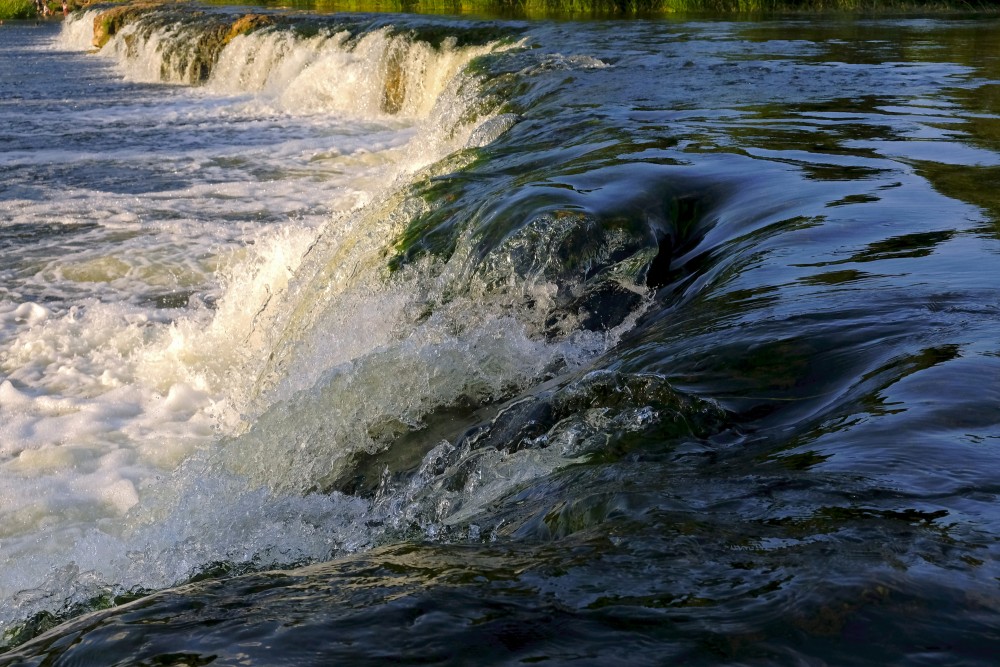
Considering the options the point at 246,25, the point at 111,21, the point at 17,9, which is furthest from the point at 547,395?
the point at 17,9

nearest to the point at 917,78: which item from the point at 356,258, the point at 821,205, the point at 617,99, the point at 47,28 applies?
the point at 617,99

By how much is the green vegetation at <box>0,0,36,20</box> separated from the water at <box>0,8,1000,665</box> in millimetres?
42122

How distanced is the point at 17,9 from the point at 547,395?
51396 mm

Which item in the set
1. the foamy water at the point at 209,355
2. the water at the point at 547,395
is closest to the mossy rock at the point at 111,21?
the foamy water at the point at 209,355

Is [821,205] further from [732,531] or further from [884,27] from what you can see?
[884,27]

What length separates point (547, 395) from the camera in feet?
11.3

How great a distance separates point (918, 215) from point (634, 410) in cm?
246

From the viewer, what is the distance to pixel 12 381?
Result: 6430 millimetres

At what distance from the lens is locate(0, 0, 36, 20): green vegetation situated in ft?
→ 155

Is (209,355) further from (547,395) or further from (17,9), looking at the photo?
(17,9)

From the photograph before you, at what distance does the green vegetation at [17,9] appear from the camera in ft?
155

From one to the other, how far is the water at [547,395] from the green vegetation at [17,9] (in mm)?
42122

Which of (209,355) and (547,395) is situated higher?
(547,395)

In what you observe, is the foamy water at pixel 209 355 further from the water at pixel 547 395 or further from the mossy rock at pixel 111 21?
the mossy rock at pixel 111 21
